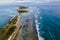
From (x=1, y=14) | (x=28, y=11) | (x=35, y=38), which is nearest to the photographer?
(x=35, y=38)

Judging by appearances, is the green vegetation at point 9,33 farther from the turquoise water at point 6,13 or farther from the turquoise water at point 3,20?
the turquoise water at point 6,13

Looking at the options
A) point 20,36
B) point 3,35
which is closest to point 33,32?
point 20,36

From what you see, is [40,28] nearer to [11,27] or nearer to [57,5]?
[11,27]

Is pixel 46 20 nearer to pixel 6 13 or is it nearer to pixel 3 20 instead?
pixel 3 20

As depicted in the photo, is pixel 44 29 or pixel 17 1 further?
pixel 17 1

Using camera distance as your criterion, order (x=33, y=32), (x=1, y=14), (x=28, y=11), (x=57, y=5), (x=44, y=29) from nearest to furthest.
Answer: (x=33, y=32) → (x=44, y=29) → (x=1, y=14) → (x=28, y=11) → (x=57, y=5)

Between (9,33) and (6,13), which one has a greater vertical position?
(9,33)

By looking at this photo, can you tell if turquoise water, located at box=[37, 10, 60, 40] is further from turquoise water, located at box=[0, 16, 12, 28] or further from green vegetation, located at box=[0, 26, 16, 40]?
turquoise water, located at box=[0, 16, 12, 28]

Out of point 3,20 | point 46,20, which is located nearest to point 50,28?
point 46,20

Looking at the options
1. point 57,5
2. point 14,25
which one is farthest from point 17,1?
point 14,25

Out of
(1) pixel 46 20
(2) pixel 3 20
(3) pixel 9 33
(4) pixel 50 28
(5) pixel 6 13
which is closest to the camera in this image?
(3) pixel 9 33
